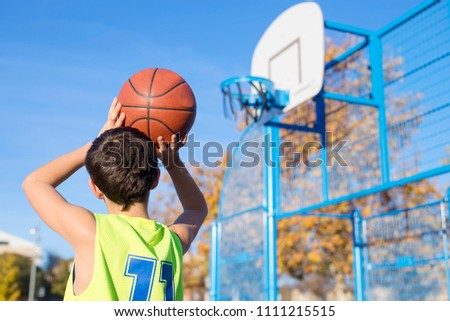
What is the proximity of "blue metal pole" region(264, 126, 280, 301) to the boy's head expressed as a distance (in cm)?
565

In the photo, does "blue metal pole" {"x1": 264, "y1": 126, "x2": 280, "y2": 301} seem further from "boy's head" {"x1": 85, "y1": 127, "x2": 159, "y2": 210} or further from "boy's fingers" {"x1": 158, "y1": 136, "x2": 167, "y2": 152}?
"boy's head" {"x1": 85, "y1": 127, "x2": 159, "y2": 210}

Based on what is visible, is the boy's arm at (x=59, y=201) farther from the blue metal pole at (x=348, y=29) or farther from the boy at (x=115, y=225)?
the blue metal pole at (x=348, y=29)

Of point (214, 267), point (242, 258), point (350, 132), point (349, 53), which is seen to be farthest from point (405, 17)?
point (214, 267)

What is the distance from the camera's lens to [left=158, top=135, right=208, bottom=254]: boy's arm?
217cm

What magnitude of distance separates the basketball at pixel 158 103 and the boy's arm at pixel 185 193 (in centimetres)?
59

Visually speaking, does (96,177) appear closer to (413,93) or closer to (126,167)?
(126,167)

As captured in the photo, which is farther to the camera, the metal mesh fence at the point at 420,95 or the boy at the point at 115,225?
the metal mesh fence at the point at 420,95

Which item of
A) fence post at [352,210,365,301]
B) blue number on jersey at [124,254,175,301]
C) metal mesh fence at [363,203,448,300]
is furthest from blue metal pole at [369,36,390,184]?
blue number on jersey at [124,254,175,301]

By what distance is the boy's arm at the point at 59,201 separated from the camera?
5.51 ft

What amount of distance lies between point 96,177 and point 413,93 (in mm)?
4891

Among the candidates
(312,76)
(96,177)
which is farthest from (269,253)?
(96,177)

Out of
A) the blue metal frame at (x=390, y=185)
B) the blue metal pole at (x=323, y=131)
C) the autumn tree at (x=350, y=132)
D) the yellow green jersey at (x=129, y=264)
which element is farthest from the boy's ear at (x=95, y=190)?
the blue metal pole at (x=323, y=131)

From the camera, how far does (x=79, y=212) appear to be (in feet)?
5.57

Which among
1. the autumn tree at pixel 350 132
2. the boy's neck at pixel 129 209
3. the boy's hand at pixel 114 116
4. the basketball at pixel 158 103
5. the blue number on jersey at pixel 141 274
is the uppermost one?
the autumn tree at pixel 350 132
